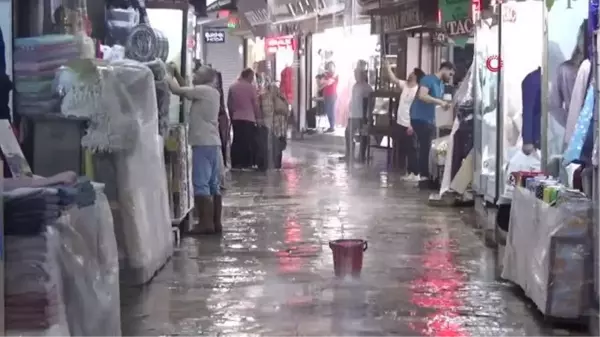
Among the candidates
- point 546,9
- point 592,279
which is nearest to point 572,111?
point 546,9

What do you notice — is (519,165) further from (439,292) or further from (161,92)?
(161,92)

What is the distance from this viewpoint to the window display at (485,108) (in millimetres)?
10790

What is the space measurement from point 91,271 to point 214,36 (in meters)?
24.6

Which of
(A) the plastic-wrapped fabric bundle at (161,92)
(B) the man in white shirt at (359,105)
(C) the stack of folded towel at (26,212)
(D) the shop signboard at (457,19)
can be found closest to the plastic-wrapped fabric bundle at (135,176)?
(A) the plastic-wrapped fabric bundle at (161,92)

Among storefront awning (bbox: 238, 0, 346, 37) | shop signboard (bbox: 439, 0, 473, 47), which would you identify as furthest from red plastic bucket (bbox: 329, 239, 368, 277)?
storefront awning (bbox: 238, 0, 346, 37)

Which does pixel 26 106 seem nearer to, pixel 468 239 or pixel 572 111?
pixel 572 111

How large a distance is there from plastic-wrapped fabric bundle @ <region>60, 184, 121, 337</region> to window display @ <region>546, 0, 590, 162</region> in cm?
403

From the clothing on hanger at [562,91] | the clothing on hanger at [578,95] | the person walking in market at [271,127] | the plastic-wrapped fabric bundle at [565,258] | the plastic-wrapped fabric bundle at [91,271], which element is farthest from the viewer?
the person walking in market at [271,127]

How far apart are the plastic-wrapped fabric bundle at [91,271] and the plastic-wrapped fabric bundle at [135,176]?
1.98 metres

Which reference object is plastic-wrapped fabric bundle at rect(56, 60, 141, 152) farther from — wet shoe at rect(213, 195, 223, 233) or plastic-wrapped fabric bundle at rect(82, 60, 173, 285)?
wet shoe at rect(213, 195, 223, 233)

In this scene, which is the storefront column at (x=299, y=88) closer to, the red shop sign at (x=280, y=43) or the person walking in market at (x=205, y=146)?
the red shop sign at (x=280, y=43)

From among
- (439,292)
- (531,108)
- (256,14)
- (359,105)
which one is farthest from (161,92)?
(256,14)

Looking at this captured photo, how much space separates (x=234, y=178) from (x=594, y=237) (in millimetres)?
11249

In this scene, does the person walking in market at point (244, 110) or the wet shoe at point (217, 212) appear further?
the person walking in market at point (244, 110)
